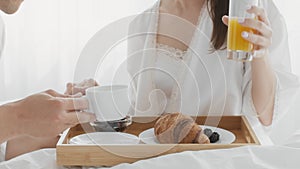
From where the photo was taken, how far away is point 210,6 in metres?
1.85

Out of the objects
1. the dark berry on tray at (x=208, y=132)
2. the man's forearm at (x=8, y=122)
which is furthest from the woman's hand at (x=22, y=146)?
the dark berry on tray at (x=208, y=132)

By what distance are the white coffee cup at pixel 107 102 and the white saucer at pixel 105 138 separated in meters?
0.11

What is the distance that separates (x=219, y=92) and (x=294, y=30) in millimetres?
1018

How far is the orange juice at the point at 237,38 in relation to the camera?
1328 mm

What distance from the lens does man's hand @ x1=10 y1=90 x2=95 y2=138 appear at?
46.0 inches

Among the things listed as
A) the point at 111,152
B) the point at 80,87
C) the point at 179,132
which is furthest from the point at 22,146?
the point at 179,132

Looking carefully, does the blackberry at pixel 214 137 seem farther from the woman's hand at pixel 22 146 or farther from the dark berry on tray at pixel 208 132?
the woman's hand at pixel 22 146

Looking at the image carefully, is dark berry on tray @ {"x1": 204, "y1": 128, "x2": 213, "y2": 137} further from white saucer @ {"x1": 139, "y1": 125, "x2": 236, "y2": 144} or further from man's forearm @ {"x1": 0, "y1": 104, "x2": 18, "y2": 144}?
man's forearm @ {"x1": 0, "y1": 104, "x2": 18, "y2": 144}

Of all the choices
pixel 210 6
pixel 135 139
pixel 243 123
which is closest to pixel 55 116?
pixel 135 139

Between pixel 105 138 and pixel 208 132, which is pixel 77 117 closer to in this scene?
pixel 105 138

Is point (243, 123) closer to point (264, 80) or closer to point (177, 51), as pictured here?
point (264, 80)

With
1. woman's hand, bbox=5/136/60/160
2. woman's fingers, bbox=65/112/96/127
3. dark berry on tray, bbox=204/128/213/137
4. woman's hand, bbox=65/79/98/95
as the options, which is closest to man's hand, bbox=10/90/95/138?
woman's fingers, bbox=65/112/96/127

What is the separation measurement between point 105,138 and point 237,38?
0.43m

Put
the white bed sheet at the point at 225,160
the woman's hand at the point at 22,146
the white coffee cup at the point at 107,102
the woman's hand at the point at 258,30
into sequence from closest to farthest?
the white bed sheet at the point at 225,160 → the white coffee cup at the point at 107,102 → the woman's hand at the point at 258,30 → the woman's hand at the point at 22,146
